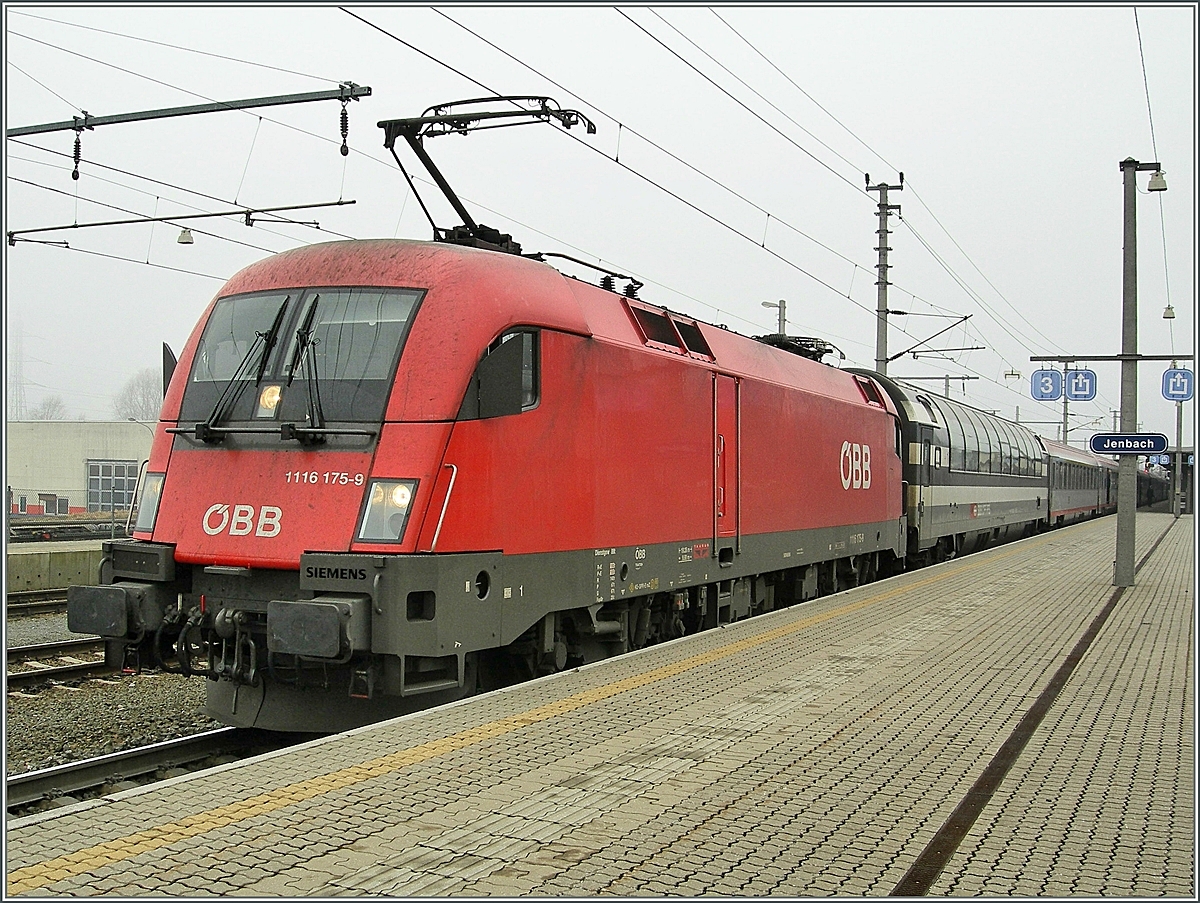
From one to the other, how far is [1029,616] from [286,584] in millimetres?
9159

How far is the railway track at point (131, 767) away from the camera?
21.5ft

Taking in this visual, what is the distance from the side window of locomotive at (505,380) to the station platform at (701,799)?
6.61 feet

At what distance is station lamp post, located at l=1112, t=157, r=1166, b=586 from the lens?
16.4 metres

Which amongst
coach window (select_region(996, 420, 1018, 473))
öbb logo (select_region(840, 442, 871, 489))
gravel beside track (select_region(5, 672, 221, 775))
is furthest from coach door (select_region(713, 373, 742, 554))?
coach window (select_region(996, 420, 1018, 473))

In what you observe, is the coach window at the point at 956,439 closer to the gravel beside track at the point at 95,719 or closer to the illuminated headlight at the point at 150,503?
the gravel beside track at the point at 95,719

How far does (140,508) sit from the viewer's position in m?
8.01

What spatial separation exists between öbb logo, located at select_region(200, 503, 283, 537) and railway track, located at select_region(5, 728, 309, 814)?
1544 millimetres

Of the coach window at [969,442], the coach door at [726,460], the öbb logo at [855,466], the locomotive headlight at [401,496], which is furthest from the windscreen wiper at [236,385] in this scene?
the coach window at [969,442]

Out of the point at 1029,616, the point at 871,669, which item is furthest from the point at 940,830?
the point at 1029,616

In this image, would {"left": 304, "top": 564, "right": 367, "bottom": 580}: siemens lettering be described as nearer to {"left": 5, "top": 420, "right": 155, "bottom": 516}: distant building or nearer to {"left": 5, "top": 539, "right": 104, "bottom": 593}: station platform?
{"left": 5, "top": 539, "right": 104, "bottom": 593}: station platform

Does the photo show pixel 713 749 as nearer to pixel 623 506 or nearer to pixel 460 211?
pixel 623 506

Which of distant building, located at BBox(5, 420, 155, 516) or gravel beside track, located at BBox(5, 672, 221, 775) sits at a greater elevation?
distant building, located at BBox(5, 420, 155, 516)

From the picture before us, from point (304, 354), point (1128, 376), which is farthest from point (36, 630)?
point (1128, 376)

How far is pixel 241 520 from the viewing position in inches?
290
